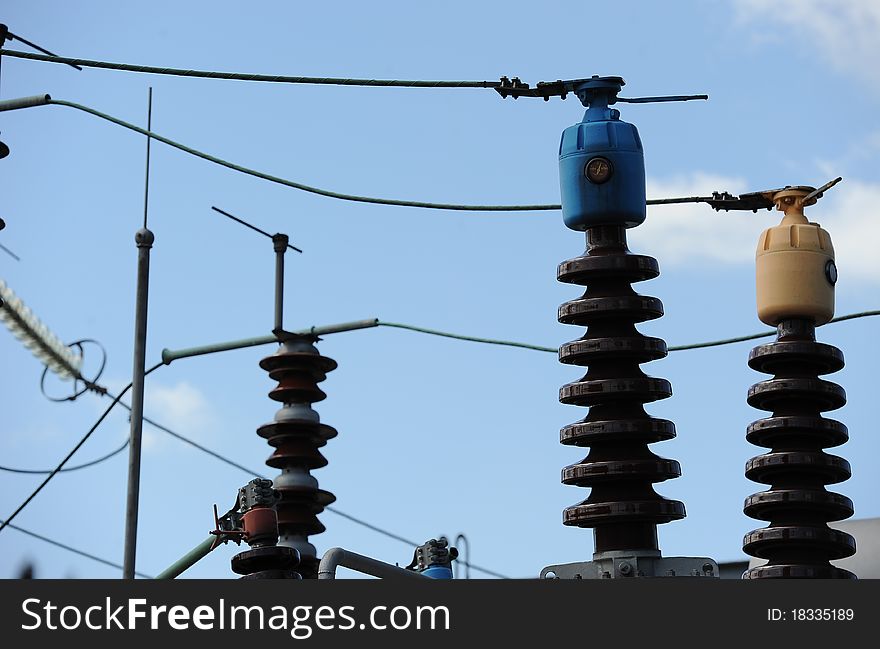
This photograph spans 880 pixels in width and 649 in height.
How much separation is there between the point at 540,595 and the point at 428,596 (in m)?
0.59

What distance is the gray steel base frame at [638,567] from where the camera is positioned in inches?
458

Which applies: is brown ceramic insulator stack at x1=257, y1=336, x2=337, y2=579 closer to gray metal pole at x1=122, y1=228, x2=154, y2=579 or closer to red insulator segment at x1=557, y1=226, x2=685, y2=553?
gray metal pole at x1=122, y1=228, x2=154, y2=579

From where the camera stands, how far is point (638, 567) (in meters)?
11.7

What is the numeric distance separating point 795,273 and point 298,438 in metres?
7.01

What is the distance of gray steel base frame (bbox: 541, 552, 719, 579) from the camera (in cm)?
1163

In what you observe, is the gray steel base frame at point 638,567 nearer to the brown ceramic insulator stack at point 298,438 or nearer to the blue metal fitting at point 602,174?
the blue metal fitting at point 602,174

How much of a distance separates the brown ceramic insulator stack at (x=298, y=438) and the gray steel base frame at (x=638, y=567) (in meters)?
6.45

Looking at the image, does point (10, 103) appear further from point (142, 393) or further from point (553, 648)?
point (553, 648)

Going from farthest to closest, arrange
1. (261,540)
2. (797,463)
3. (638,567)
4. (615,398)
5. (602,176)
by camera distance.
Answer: (261,540)
(797,463)
(602,176)
(615,398)
(638,567)

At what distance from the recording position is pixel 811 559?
42.1ft

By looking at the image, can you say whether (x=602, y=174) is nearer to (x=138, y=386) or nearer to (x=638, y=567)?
(x=638, y=567)

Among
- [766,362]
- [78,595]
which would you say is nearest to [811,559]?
[766,362]

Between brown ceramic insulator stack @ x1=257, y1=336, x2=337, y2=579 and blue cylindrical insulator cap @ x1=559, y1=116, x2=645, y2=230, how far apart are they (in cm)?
634

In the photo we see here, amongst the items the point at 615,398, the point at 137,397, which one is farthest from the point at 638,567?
the point at 137,397
